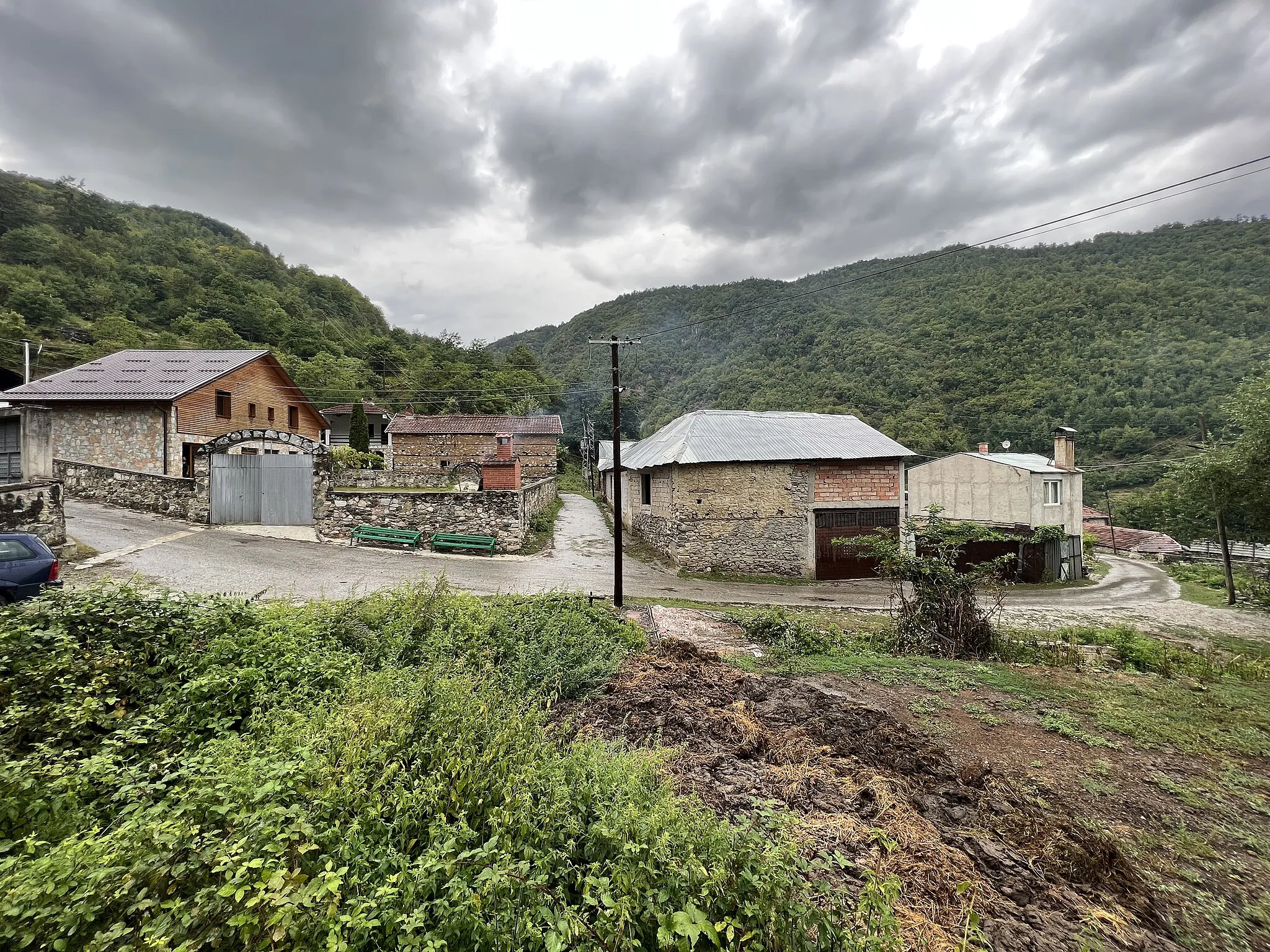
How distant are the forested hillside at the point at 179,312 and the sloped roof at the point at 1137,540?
50.3 m

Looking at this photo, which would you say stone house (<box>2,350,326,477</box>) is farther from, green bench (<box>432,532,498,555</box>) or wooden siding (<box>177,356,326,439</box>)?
green bench (<box>432,532,498,555</box>)

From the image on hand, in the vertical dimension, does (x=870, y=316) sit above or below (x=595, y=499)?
above

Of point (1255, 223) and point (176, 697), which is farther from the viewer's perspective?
point (1255, 223)

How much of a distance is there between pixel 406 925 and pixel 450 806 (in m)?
0.98

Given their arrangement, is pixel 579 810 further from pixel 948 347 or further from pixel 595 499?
pixel 948 347

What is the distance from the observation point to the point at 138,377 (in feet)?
63.2

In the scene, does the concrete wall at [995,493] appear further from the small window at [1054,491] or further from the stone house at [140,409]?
the stone house at [140,409]

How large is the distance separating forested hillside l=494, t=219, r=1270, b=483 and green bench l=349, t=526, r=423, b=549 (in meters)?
38.3

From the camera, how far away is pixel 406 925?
206cm

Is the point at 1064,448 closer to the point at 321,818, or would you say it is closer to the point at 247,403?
the point at 321,818

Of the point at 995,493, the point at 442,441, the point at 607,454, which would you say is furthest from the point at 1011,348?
the point at 442,441

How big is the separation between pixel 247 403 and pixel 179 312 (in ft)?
132

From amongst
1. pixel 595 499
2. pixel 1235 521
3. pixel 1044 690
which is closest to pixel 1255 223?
pixel 1235 521

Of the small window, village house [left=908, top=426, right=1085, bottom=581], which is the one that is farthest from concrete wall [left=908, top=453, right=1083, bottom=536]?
the small window
